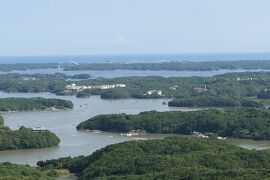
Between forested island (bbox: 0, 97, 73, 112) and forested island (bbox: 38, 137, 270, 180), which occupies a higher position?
forested island (bbox: 38, 137, 270, 180)

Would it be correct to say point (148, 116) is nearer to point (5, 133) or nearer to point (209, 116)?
point (209, 116)

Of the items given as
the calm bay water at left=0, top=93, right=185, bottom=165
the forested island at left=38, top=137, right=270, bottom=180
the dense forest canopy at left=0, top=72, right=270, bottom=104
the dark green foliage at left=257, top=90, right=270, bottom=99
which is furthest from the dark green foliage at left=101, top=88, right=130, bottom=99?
the forested island at left=38, top=137, right=270, bottom=180

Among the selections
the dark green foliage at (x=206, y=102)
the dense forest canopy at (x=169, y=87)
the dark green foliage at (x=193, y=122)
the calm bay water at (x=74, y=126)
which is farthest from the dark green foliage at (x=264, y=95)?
the dark green foliage at (x=193, y=122)

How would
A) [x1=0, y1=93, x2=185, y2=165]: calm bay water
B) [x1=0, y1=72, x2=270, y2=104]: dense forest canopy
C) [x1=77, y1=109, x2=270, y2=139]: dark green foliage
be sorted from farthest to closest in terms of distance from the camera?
[x1=0, y1=72, x2=270, y2=104]: dense forest canopy < [x1=77, y1=109, x2=270, y2=139]: dark green foliage < [x1=0, y1=93, x2=185, y2=165]: calm bay water

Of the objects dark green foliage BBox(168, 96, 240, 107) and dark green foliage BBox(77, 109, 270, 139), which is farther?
dark green foliage BBox(168, 96, 240, 107)

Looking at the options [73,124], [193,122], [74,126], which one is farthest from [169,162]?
[73,124]

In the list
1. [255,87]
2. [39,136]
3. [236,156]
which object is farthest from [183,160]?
[255,87]

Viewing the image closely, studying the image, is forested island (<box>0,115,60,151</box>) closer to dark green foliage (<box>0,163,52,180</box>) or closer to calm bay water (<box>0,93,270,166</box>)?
calm bay water (<box>0,93,270,166</box>)
